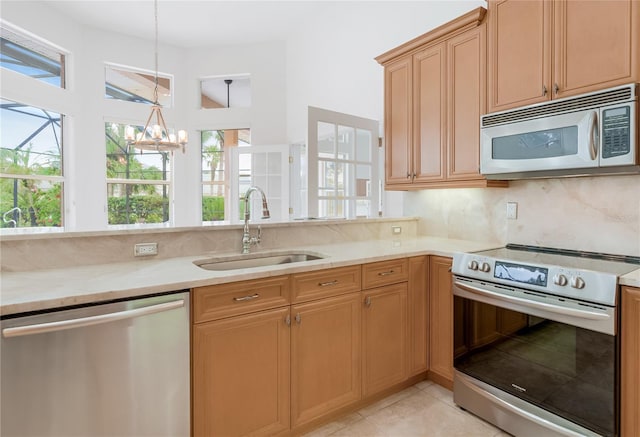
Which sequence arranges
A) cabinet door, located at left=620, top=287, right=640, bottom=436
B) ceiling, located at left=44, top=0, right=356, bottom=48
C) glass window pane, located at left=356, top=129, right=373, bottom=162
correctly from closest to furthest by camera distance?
cabinet door, located at left=620, top=287, right=640, bottom=436 < glass window pane, located at left=356, top=129, right=373, bottom=162 < ceiling, located at left=44, top=0, right=356, bottom=48

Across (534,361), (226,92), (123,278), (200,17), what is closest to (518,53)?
(534,361)

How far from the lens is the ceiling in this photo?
461 centimetres

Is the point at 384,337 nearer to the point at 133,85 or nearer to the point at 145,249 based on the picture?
the point at 145,249

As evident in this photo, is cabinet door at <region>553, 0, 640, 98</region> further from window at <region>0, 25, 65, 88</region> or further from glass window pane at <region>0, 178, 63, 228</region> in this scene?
glass window pane at <region>0, 178, 63, 228</region>

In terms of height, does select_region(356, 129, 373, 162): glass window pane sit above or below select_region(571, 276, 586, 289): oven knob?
above

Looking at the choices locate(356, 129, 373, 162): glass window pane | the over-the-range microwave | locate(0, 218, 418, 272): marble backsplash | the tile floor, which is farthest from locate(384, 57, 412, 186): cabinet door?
the tile floor

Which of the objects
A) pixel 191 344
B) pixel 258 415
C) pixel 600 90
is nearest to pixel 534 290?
pixel 600 90

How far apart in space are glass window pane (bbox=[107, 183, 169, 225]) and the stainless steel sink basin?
440 cm

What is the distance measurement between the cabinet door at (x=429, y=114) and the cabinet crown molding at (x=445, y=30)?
7cm

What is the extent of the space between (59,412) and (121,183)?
16.8 feet

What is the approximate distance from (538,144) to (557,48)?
0.54 m

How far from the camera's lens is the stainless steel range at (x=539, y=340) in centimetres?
155

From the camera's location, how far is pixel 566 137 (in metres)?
1.90

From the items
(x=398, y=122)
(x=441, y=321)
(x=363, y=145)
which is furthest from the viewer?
(x=363, y=145)
